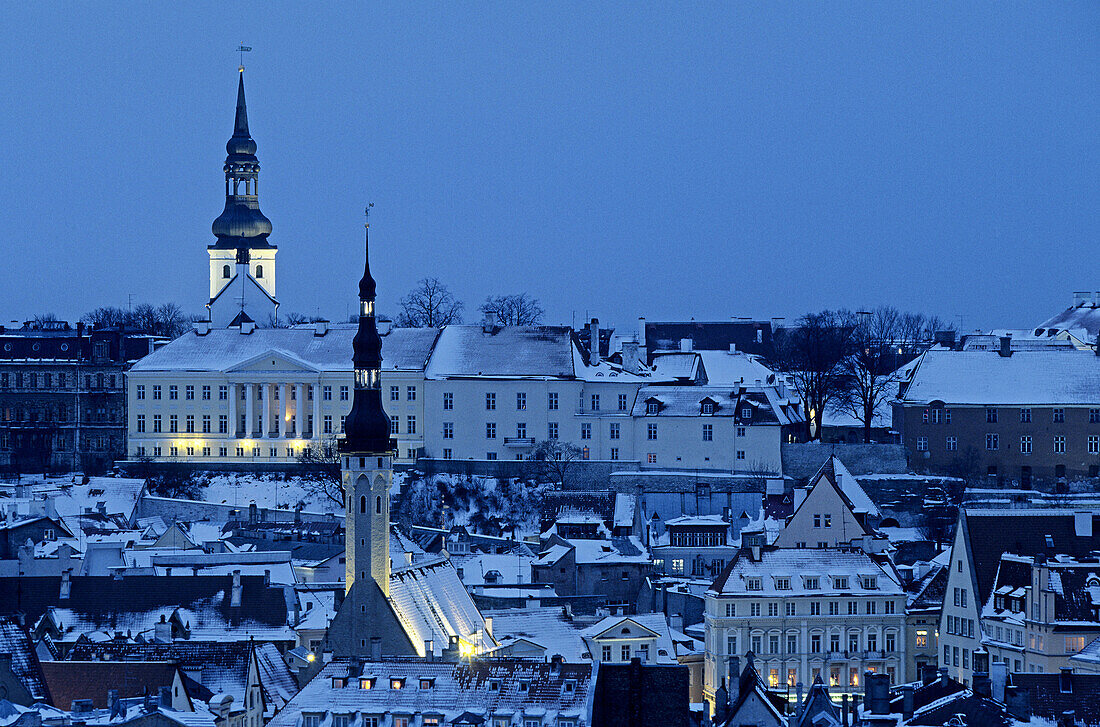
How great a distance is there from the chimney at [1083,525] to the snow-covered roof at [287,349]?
145ft

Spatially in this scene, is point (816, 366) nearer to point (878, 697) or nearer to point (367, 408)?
point (367, 408)

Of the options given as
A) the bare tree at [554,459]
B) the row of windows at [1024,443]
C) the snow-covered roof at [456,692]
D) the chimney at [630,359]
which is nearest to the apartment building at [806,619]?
the snow-covered roof at [456,692]

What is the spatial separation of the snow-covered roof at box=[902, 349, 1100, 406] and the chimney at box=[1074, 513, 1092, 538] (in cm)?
3063

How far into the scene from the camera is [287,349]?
114 m

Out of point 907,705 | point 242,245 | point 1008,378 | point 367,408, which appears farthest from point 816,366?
point 907,705

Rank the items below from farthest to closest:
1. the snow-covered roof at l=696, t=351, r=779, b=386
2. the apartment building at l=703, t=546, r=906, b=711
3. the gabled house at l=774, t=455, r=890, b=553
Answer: the snow-covered roof at l=696, t=351, r=779, b=386 < the gabled house at l=774, t=455, r=890, b=553 < the apartment building at l=703, t=546, r=906, b=711

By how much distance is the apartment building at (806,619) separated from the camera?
72.1 metres

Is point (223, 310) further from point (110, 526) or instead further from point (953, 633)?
point (953, 633)

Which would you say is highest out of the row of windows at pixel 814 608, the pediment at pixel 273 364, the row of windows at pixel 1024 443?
the pediment at pixel 273 364

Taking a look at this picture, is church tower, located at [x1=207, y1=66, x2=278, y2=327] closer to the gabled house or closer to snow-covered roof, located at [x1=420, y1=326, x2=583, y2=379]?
snow-covered roof, located at [x1=420, y1=326, x2=583, y2=379]

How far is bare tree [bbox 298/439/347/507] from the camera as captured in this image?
10231 cm

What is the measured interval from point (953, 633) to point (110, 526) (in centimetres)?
3775

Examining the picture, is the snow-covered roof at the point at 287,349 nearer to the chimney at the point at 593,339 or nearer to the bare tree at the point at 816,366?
the chimney at the point at 593,339

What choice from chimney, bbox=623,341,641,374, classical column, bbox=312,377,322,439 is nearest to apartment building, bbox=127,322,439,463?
classical column, bbox=312,377,322,439
